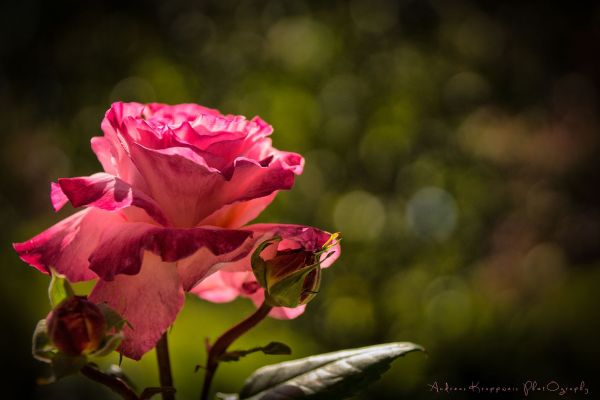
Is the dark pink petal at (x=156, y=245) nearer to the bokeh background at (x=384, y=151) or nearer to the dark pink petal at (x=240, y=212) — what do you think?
the dark pink petal at (x=240, y=212)

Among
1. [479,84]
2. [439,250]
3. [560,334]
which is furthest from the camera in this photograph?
[479,84]

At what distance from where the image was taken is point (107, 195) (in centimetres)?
27

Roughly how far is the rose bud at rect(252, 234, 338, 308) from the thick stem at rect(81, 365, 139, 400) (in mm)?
64

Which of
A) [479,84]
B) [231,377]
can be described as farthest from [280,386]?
[479,84]

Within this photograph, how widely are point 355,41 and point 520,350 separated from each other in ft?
2.72

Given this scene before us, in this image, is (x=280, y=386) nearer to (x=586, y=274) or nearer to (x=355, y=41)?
(x=586, y=274)

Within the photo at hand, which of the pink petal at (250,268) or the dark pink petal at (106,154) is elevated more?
the dark pink petal at (106,154)

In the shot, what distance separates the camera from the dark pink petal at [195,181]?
27 cm

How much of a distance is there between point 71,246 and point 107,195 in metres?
0.03

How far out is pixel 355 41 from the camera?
1.68m

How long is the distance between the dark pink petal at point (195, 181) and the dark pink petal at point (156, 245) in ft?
0.05
